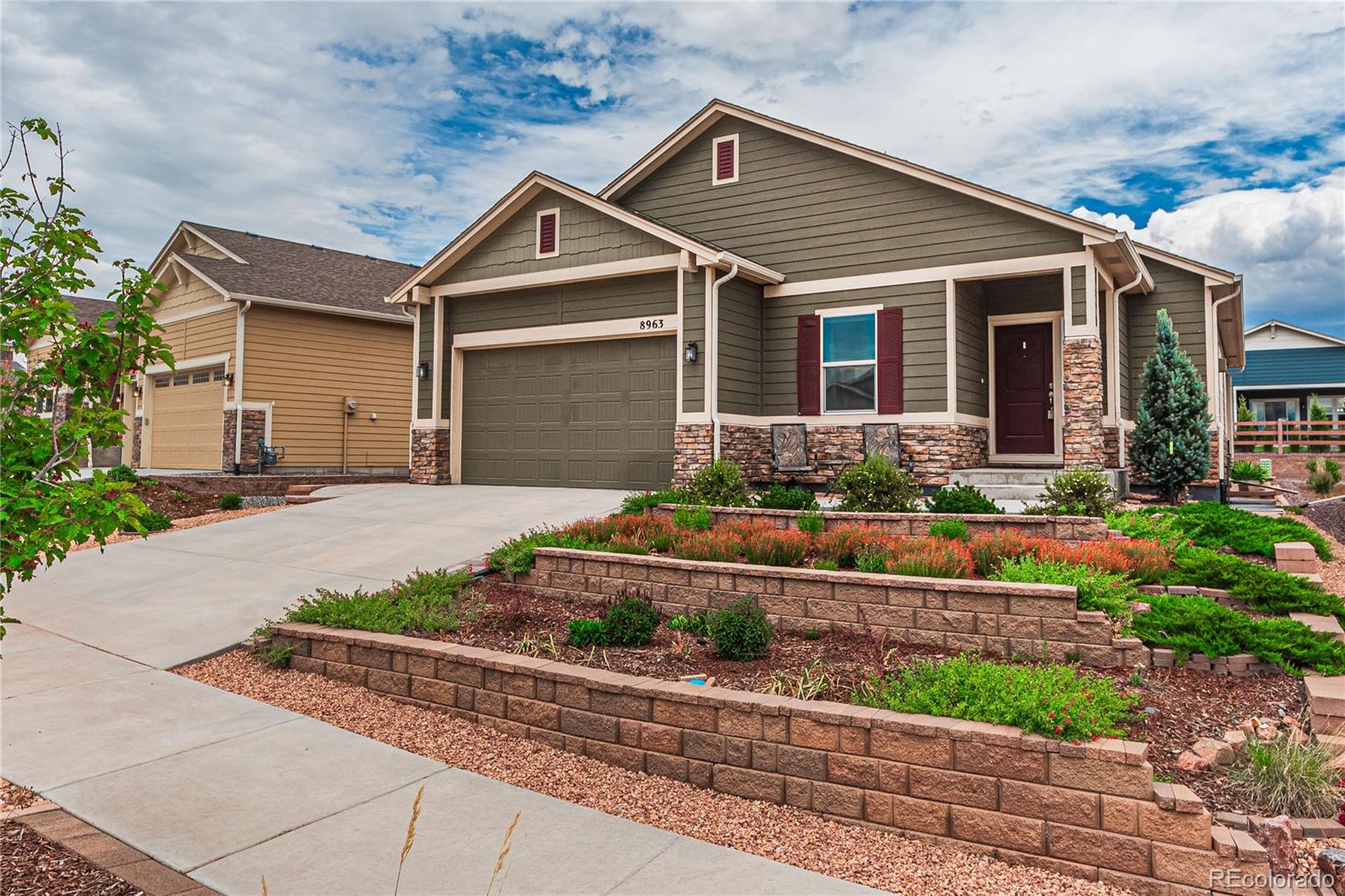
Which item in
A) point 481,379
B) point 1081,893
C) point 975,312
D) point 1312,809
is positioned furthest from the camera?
point 481,379

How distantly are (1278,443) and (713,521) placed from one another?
87.5ft

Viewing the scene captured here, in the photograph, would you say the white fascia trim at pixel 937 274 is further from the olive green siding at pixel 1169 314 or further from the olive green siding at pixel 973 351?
the olive green siding at pixel 1169 314

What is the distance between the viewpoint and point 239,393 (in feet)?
60.0

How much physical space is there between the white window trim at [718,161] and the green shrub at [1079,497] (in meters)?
7.97

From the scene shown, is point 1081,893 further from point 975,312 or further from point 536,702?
point 975,312

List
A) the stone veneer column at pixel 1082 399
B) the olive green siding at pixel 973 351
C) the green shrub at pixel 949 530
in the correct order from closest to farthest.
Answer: the green shrub at pixel 949 530 < the stone veneer column at pixel 1082 399 < the olive green siding at pixel 973 351

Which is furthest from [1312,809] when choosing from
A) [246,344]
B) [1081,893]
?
[246,344]

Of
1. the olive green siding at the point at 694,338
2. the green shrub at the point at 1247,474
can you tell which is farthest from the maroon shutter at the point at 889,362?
the green shrub at the point at 1247,474

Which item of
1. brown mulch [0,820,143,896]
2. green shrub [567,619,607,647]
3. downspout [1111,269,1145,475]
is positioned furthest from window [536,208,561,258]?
brown mulch [0,820,143,896]

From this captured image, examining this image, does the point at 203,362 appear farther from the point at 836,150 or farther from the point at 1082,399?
the point at 1082,399

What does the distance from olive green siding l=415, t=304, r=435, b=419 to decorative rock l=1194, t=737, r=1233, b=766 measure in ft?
43.1

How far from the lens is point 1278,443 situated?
27141 millimetres

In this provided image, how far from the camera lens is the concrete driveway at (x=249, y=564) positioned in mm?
6816

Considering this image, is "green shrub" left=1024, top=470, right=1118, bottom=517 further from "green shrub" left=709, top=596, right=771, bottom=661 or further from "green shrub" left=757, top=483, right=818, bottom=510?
"green shrub" left=709, top=596, right=771, bottom=661
